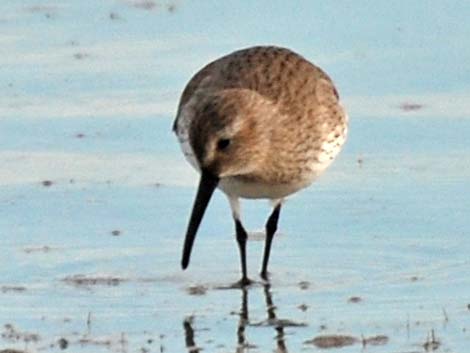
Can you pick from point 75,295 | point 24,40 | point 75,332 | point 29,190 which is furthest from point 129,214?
point 24,40

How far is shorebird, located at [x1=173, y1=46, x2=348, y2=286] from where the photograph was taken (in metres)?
10.7

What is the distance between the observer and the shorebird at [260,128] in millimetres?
10727

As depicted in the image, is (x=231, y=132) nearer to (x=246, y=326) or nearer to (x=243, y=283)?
(x=243, y=283)

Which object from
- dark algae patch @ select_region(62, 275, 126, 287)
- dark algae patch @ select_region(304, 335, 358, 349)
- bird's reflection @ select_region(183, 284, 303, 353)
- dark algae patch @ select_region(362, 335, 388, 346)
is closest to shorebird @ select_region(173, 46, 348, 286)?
dark algae patch @ select_region(62, 275, 126, 287)

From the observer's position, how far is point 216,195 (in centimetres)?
1302

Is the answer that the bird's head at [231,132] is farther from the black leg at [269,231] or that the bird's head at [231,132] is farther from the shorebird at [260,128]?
the black leg at [269,231]

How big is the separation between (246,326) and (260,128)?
1.40m

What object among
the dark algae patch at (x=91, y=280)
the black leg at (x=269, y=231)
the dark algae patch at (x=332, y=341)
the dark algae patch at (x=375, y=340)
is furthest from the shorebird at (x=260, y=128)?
the dark algae patch at (x=375, y=340)

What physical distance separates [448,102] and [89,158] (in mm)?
2589

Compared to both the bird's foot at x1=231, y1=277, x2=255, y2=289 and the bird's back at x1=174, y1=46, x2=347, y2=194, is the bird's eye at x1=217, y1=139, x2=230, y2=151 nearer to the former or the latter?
the bird's back at x1=174, y1=46, x2=347, y2=194

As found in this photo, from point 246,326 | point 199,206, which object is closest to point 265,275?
point 199,206

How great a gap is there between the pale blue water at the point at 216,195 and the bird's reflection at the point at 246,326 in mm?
25

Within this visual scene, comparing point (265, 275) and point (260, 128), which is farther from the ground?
point (260, 128)

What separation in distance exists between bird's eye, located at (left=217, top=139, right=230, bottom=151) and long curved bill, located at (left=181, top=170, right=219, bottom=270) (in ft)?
0.49
